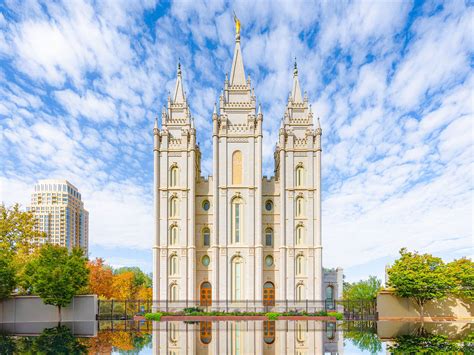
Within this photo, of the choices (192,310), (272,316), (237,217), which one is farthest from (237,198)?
(272,316)

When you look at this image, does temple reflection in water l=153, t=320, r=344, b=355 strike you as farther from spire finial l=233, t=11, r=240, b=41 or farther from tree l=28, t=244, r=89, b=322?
spire finial l=233, t=11, r=240, b=41

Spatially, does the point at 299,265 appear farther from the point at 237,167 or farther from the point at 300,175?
the point at 237,167

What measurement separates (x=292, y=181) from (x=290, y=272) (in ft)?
30.0

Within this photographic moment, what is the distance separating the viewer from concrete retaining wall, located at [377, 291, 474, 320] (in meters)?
35.5

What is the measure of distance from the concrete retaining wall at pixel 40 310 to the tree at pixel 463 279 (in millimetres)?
28922

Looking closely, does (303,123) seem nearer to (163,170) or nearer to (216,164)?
(216,164)

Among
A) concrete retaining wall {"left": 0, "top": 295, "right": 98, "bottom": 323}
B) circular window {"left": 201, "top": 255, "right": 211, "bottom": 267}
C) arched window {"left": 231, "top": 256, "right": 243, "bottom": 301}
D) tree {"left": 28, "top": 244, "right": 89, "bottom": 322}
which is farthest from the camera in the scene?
circular window {"left": 201, "top": 255, "right": 211, "bottom": 267}

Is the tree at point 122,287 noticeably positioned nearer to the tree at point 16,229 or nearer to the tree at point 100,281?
the tree at point 100,281

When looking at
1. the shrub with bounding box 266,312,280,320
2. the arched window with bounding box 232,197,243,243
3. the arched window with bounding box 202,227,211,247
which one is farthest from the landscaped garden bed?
the arched window with bounding box 202,227,211,247

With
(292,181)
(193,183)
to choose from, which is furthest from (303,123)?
(193,183)

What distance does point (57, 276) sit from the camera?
31703 mm

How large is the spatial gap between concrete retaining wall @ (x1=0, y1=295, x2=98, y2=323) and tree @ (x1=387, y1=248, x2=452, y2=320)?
24.4 metres

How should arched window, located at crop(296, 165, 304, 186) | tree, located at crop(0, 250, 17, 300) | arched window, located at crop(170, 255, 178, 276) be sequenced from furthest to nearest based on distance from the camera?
1. arched window, located at crop(296, 165, 304, 186)
2. arched window, located at crop(170, 255, 178, 276)
3. tree, located at crop(0, 250, 17, 300)

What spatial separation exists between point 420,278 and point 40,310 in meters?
29.6
